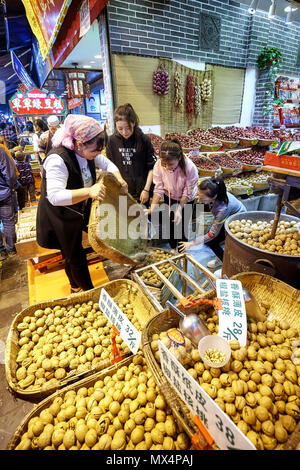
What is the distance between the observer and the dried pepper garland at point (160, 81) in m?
4.45

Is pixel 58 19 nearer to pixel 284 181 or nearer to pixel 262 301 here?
pixel 284 181

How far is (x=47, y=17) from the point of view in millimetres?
3307

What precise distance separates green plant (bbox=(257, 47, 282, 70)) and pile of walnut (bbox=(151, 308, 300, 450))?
715cm

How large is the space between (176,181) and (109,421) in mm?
2575

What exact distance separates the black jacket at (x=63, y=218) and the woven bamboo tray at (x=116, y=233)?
240 mm

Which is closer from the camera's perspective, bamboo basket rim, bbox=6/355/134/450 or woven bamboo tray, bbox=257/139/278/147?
bamboo basket rim, bbox=6/355/134/450

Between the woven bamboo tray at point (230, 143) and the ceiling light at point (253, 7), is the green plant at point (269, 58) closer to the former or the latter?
the ceiling light at point (253, 7)

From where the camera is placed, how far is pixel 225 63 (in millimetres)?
5598

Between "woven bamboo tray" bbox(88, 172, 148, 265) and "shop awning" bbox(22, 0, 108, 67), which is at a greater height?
"shop awning" bbox(22, 0, 108, 67)

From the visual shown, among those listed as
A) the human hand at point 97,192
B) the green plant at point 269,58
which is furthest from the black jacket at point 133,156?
the green plant at point 269,58

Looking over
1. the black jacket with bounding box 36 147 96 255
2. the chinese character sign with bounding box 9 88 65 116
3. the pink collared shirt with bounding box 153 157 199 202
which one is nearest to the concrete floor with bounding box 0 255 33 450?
the black jacket with bounding box 36 147 96 255

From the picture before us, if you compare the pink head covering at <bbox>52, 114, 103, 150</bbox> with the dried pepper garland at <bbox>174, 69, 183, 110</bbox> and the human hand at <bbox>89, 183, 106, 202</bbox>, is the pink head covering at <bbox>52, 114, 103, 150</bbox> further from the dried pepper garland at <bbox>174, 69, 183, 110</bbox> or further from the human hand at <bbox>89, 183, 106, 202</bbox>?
the dried pepper garland at <bbox>174, 69, 183, 110</bbox>

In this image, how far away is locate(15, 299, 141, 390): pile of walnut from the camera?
1.45 meters

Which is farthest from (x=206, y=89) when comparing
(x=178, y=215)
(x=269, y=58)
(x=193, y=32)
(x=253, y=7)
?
(x=178, y=215)
